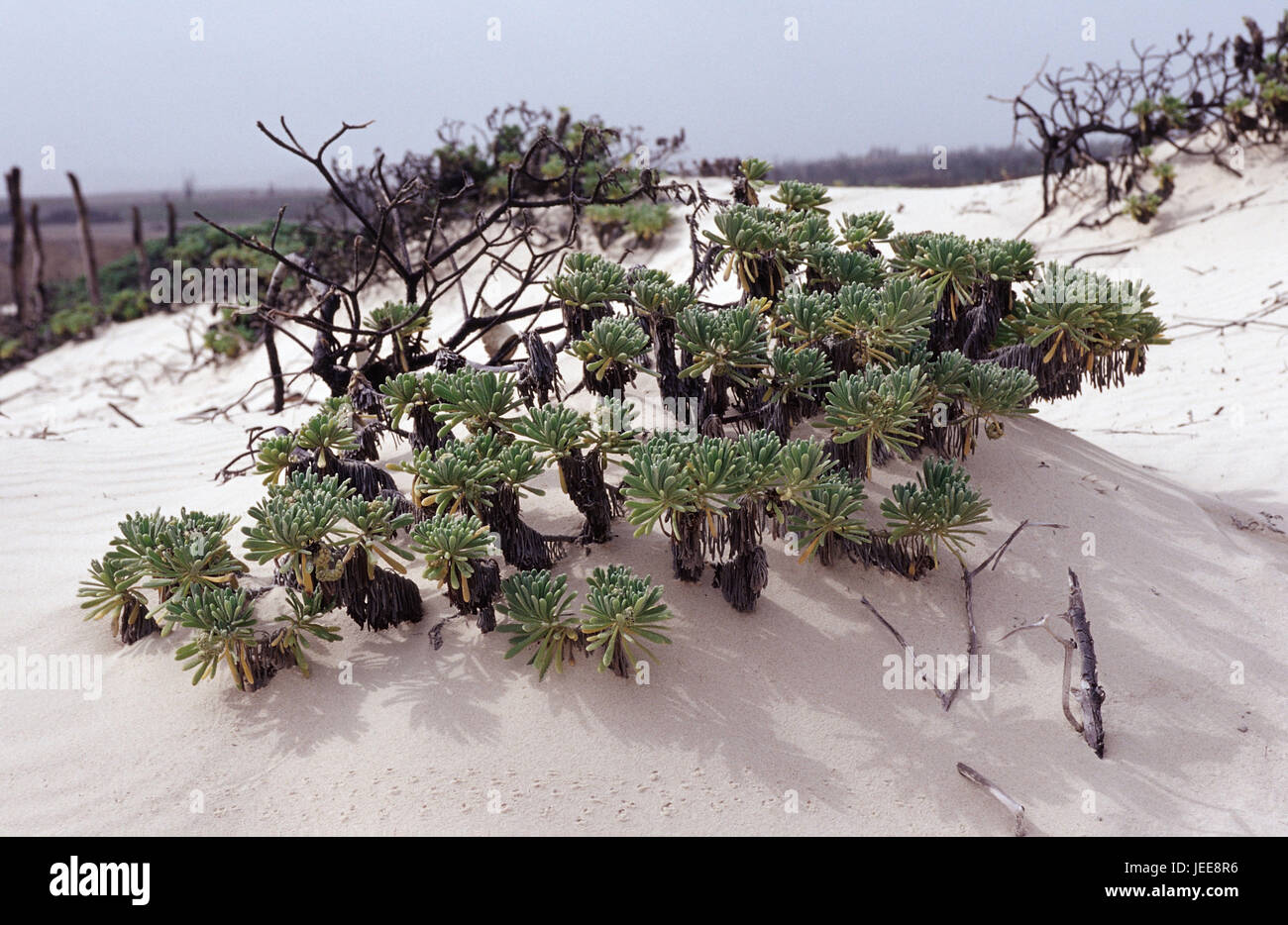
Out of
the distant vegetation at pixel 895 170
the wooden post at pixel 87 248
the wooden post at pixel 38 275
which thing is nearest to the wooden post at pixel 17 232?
the wooden post at pixel 38 275

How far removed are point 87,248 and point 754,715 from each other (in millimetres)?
19627

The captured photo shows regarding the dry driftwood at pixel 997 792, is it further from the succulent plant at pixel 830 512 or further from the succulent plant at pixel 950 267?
the succulent plant at pixel 950 267

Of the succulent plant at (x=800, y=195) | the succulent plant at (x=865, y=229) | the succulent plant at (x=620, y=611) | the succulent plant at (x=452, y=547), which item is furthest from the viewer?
the succulent plant at (x=800, y=195)

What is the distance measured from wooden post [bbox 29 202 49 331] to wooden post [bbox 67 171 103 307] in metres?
0.74

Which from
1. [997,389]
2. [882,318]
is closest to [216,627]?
[882,318]

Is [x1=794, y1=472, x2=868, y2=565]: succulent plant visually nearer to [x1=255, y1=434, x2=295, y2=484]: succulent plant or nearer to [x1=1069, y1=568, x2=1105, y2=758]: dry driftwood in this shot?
[x1=1069, y1=568, x2=1105, y2=758]: dry driftwood

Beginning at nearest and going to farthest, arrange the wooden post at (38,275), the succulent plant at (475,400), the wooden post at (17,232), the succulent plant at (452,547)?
1. the succulent plant at (452,547)
2. the succulent plant at (475,400)
3. the wooden post at (38,275)
4. the wooden post at (17,232)

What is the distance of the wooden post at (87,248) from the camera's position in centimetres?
1723

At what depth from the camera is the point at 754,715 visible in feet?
9.16

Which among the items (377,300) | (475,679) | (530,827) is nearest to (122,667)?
(475,679)

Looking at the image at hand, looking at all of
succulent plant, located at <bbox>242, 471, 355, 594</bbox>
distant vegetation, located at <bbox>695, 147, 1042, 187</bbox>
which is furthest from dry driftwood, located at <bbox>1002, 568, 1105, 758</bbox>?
distant vegetation, located at <bbox>695, 147, 1042, 187</bbox>

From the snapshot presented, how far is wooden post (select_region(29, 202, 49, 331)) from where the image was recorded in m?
16.6

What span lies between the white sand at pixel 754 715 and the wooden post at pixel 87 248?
15.5m
